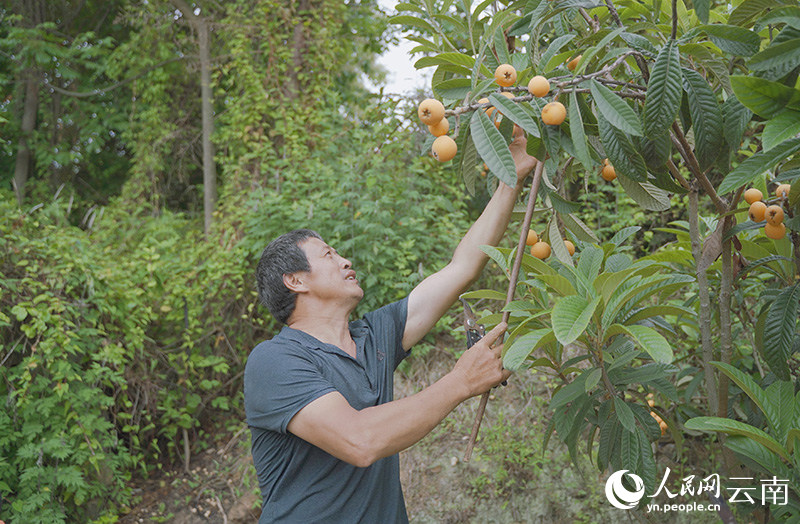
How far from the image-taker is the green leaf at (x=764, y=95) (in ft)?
3.73

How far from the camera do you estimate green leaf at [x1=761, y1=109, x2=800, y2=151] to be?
44.4 inches

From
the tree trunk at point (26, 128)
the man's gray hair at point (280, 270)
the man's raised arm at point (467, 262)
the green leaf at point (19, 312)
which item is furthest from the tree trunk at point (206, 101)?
the man's raised arm at point (467, 262)

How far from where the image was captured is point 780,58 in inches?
45.7

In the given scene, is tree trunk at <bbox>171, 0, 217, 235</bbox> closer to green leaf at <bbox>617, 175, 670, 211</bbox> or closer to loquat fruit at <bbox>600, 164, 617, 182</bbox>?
loquat fruit at <bbox>600, 164, 617, 182</bbox>

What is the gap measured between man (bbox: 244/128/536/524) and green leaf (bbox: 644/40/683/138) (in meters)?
0.43

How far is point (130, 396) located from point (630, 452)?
3.18 metres

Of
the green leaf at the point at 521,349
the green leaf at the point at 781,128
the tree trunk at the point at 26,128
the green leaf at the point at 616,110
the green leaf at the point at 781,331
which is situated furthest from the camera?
the tree trunk at the point at 26,128

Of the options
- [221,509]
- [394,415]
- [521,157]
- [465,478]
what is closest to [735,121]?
[521,157]

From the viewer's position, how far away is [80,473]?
325 centimetres

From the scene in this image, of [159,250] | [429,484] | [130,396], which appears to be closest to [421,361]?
[429,484]

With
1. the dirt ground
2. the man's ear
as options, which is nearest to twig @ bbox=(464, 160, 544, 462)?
the man's ear

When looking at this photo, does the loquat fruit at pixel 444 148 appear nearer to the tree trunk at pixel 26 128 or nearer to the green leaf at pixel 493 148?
the green leaf at pixel 493 148

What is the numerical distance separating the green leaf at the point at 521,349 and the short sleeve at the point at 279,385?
1.51 feet

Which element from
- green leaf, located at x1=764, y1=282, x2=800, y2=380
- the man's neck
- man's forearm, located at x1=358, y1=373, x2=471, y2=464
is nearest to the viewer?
man's forearm, located at x1=358, y1=373, x2=471, y2=464
